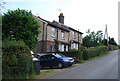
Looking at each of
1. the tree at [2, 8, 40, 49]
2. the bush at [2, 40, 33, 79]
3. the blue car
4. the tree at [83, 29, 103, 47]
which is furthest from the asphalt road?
the tree at [83, 29, 103, 47]

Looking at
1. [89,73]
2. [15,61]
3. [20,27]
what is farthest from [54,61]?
[15,61]

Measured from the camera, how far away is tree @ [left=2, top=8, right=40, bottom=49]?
1780cm

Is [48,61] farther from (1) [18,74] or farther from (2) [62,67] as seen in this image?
(1) [18,74]

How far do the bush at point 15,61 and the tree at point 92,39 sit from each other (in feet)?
156

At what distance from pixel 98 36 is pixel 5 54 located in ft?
179

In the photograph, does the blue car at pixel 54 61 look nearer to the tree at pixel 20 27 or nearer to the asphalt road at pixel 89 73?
the asphalt road at pixel 89 73

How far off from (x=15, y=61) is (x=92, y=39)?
2034 inches

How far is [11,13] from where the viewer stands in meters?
18.6

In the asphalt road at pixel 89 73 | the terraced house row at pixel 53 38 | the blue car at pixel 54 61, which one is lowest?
the asphalt road at pixel 89 73

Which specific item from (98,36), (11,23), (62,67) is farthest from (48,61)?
(98,36)

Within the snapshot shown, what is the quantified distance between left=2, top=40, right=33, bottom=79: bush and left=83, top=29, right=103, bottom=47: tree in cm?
4746

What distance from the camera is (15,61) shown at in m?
9.75

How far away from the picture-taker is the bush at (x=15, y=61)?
9562mm

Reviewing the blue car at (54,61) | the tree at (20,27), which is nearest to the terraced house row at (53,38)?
the tree at (20,27)
